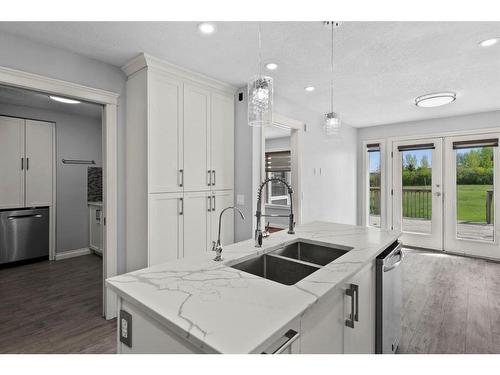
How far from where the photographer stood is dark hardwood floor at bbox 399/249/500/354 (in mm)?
2191

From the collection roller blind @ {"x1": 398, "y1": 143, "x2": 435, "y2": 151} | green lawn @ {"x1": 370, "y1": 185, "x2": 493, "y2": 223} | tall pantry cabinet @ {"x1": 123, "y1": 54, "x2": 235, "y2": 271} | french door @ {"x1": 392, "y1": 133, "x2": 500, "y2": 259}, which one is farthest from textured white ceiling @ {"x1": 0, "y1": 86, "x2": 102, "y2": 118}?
green lawn @ {"x1": 370, "y1": 185, "x2": 493, "y2": 223}

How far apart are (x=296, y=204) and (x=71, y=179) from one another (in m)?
3.82

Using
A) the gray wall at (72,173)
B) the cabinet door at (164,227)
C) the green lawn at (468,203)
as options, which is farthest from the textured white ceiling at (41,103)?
the green lawn at (468,203)

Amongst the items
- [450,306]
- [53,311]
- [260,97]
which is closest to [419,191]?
[450,306]

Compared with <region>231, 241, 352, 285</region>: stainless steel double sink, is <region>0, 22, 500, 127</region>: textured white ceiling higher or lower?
higher

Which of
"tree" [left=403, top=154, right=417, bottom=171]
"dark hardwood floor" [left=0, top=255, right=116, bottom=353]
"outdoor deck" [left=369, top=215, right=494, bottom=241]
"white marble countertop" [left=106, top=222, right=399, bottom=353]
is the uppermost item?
"tree" [left=403, top=154, right=417, bottom=171]

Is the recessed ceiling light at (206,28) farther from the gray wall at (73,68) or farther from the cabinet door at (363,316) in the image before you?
the cabinet door at (363,316)

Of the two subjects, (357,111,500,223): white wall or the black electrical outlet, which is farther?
(357,111,500,223): white wall

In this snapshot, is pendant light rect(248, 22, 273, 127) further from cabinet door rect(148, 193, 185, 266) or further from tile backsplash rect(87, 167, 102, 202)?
tile backsplash rect(87, 167, 102, 202)

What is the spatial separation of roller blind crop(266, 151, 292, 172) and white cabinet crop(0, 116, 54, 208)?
457 cm

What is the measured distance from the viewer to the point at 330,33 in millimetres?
2084

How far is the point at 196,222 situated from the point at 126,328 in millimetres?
1852
